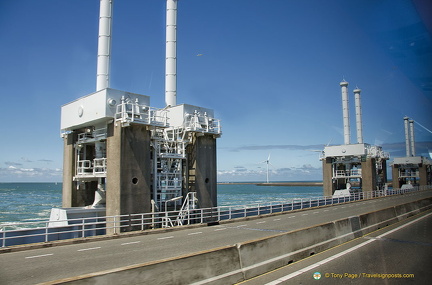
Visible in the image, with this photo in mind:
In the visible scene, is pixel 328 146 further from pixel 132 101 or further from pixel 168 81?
pixel 132 101

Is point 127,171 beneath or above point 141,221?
above

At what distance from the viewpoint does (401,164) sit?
9369 centimetres

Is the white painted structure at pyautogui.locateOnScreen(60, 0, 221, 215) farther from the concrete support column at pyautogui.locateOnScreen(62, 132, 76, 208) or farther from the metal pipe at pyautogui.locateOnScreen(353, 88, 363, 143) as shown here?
the metal pipe at pyautogui.locateOnScreen(353, 88, 363, 143)

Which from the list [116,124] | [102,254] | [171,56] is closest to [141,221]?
[116,124]

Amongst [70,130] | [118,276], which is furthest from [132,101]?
[118,276]

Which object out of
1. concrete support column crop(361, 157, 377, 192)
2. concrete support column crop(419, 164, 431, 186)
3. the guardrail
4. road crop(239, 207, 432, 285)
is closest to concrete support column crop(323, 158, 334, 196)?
concrete support column crop(361, 157, 377, 192)

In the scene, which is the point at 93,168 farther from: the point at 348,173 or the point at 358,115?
the point at 358,115

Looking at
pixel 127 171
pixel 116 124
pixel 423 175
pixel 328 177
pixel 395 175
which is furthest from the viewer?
pixel 395 175

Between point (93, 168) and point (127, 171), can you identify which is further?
point (93, 168)

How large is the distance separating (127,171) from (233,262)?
1647 cm

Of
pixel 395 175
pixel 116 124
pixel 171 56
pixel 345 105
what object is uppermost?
pixel 345 105

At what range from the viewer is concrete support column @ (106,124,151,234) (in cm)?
2388

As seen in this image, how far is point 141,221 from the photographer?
78.5 feet

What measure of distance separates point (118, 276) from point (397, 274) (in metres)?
7.30
